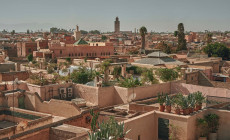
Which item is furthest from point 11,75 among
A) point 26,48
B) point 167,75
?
point 26,48

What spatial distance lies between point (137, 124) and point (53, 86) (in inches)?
324

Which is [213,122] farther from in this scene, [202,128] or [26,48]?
[26,48]

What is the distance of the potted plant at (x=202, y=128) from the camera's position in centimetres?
1074

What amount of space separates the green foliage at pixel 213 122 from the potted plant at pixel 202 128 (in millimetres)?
173

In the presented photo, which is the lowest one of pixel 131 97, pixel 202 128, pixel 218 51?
pixel 202 128

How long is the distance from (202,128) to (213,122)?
0.50m

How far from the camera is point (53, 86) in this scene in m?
16.7

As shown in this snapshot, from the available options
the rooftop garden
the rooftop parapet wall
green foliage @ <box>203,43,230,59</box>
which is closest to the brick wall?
the rooftop parapet wall

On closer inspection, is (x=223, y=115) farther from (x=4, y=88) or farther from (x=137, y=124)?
(x=4, y=88)

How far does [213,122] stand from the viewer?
1092 centimetres

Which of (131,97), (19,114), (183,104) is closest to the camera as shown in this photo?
(183,104)

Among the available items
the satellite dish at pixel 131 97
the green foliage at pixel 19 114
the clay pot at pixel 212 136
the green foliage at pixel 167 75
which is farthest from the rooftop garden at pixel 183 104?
the green foliage at pixel 167 75

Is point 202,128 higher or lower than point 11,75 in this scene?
lower

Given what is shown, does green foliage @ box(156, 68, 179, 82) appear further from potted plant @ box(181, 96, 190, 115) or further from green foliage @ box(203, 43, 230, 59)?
green foliage @ box(203, 43, 230, 59)
